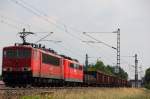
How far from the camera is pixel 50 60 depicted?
131 feet

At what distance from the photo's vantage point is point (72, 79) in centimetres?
5066

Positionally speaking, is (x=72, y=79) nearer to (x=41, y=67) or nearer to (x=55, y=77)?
(x=55, y=77)

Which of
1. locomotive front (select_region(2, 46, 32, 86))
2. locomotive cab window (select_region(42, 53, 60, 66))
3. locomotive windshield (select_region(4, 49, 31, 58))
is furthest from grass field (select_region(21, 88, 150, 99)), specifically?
locomotive windshield (select_region(4, 49, 31, 58))

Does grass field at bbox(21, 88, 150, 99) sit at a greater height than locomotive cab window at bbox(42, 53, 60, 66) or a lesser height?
lesser

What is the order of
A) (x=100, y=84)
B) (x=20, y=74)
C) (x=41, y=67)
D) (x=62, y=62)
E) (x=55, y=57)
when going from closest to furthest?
(x=20, y=74)
(x=41, y=67)
(x=55, y=57)
(x=62, y=62)
(x=100, y=84)

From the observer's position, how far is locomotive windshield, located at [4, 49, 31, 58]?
35.0 m

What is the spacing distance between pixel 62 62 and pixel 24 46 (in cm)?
1039

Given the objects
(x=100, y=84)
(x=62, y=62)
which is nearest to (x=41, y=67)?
(x=62, y=62)

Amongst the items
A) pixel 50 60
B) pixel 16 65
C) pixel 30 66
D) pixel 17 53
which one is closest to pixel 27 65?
pixel 30 66

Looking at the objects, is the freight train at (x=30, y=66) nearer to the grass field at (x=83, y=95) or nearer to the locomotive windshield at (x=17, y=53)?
the locomotive windshield at (x=17, y=53)

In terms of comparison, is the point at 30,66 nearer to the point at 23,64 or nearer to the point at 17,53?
the point at 23,64

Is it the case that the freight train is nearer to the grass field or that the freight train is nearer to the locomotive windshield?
the locomotive windshield

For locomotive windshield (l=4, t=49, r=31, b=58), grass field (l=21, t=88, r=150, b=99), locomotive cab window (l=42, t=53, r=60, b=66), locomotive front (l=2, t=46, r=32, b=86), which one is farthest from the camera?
locomotive cab window (l=42, t=53, r=60, b=66)

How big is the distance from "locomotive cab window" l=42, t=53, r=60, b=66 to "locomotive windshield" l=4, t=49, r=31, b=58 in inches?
105
